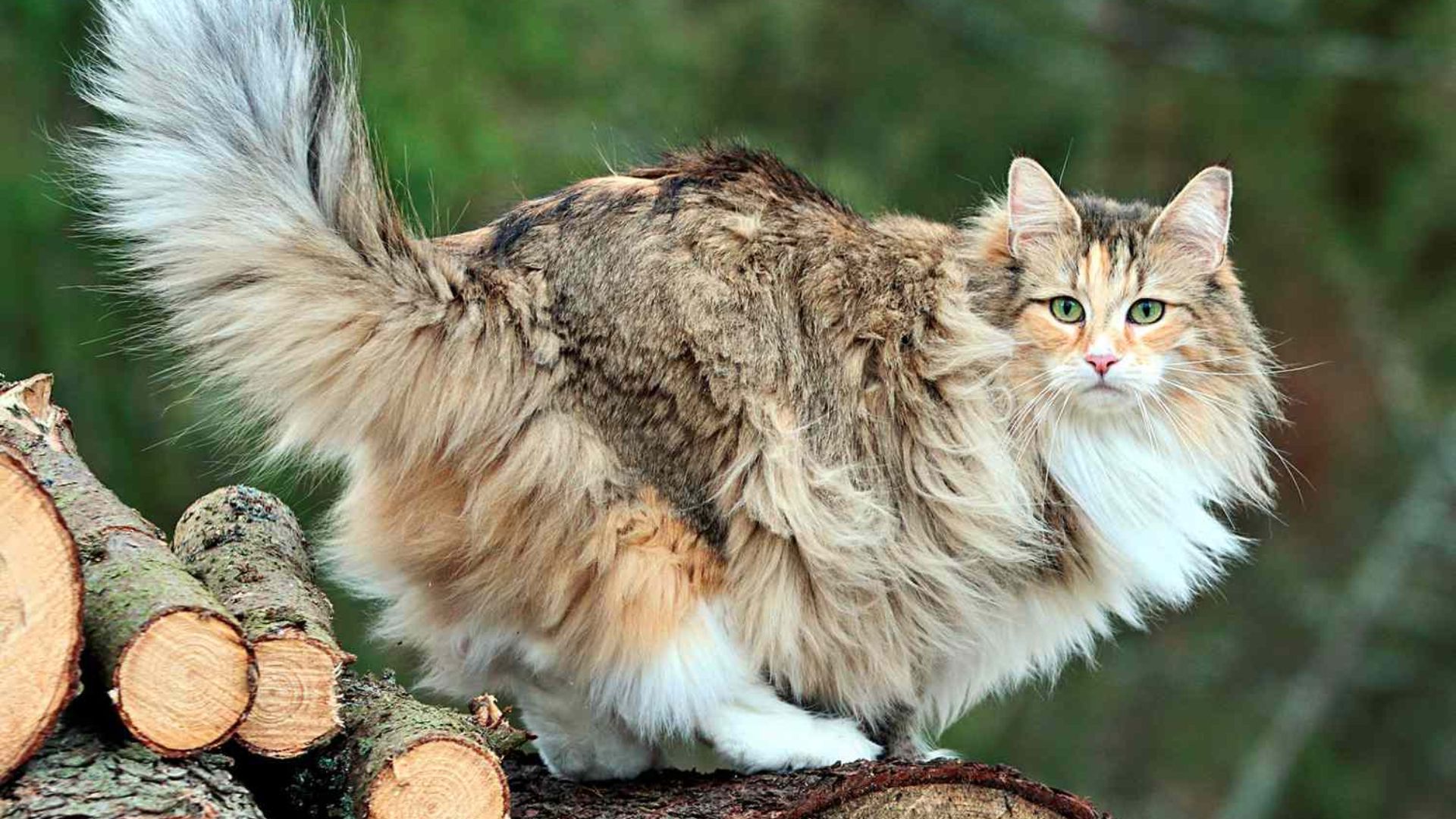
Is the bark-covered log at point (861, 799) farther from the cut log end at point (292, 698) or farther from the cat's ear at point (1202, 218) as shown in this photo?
the cat's ear at point (1202, 218)

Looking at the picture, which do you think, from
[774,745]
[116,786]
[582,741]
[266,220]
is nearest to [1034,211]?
[774,745]

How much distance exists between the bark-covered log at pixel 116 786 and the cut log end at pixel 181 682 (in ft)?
0.12

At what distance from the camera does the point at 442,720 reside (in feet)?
8.29

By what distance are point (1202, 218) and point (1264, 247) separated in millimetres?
6211

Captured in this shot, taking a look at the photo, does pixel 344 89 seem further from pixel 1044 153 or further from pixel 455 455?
pixel 1044 153

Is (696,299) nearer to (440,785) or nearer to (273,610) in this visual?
(273,610)

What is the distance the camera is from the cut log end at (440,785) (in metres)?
2.40

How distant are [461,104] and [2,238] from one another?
5.90 feet

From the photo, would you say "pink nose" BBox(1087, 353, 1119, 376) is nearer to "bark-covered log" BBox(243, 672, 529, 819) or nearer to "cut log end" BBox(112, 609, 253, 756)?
"bark-covered log" BBox(243, 672, 529, 819)

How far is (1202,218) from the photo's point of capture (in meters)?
3.38

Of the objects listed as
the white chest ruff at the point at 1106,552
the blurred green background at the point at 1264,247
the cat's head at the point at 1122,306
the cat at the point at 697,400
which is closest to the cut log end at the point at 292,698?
the cat at the point at 697,400

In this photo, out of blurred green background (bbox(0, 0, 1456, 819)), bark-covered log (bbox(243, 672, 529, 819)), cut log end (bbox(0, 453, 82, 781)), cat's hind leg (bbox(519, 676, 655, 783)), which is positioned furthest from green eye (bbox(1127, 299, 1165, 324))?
blurred green background (bbox(0, 0, 1456, 819))

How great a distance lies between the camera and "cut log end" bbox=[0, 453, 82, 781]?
2180 mm

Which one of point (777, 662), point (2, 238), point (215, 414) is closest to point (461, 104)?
point (2, 238)
